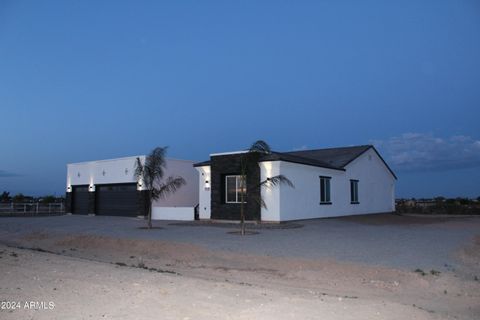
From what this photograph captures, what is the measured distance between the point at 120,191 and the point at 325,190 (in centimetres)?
1480

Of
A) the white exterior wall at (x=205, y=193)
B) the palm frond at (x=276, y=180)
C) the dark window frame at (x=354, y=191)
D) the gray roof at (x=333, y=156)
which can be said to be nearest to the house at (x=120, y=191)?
the white exterior wall at (x=205, y=193)

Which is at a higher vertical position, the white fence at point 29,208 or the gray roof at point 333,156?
the gray roof at point 333,156

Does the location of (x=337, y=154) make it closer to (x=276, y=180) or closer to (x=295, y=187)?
(x=295, y=187)

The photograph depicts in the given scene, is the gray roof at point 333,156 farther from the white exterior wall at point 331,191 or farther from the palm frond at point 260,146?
the palm frond at point 260,146

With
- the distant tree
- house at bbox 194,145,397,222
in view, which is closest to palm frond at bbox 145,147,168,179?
house at bbox 194,145,397,222

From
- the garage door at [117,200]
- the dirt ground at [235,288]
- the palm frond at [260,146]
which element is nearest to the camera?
the dirt ground at [235,288]

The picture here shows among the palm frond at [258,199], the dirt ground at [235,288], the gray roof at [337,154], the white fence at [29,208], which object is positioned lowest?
the dirt ground at [235,288]

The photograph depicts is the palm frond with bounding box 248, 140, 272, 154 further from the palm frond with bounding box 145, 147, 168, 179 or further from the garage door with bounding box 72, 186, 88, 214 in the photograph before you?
the garage door with bounding box 72, 186, 88, 214

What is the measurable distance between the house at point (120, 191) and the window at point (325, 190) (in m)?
8.05

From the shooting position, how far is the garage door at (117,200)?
1212 inches

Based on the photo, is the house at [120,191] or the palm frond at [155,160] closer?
the palm frond at [155,160]

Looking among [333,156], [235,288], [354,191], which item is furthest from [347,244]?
[333,156]

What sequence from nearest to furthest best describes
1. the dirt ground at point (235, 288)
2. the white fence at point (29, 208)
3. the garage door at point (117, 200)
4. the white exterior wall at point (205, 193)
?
the dirt ground at point (235, 288), the white exterior wall at point (205, 193), the garage door at point (117, 200), the white fence at point (29, 208)

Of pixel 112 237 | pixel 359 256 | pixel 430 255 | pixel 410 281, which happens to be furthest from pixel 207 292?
pixel 112 237
